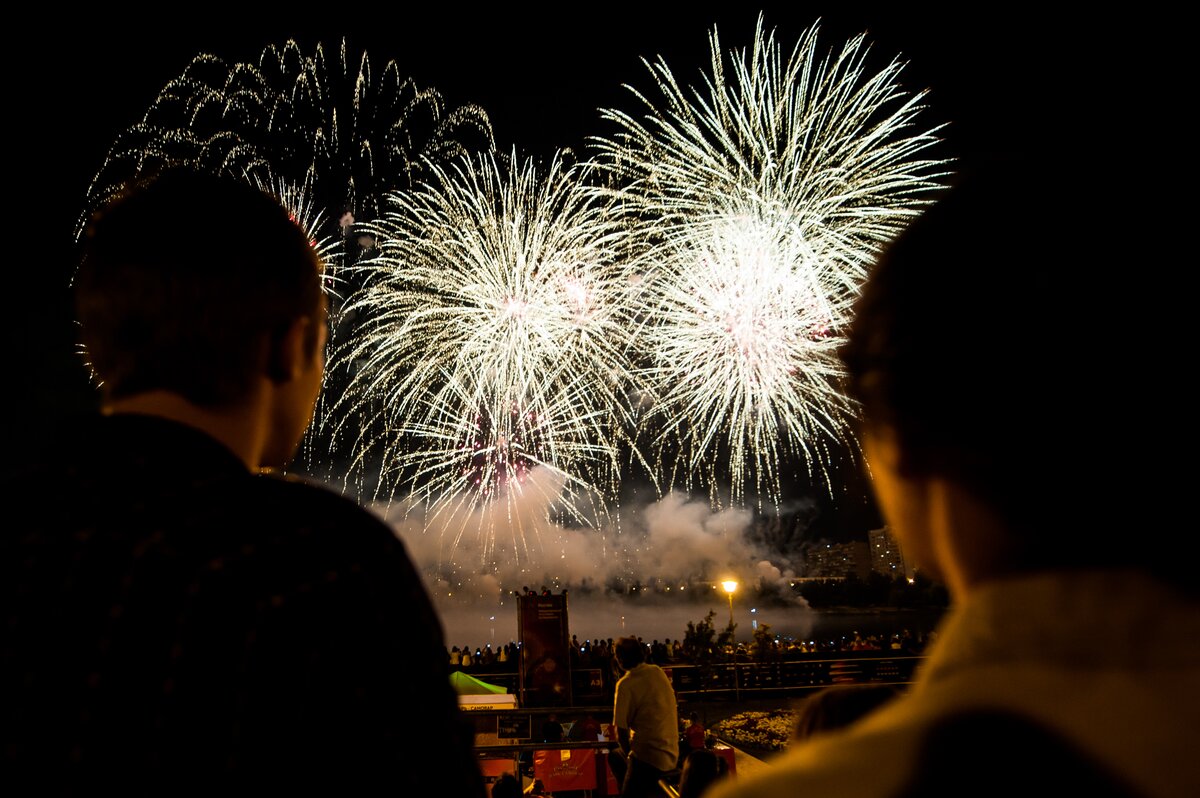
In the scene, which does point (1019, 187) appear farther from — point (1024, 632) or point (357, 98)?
point (357, 98)

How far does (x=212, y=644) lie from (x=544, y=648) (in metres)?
16.6

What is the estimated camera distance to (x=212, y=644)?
0.96 meters

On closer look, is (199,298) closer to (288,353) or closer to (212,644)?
(288,353)

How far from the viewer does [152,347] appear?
1.22 meters

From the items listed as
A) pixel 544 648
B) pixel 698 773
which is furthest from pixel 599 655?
pixel 698 773

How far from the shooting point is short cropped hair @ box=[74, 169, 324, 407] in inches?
48.2

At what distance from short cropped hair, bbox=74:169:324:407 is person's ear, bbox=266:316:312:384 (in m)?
0.01

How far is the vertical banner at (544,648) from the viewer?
16.5 metres

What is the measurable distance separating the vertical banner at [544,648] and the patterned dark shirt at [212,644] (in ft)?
52.5

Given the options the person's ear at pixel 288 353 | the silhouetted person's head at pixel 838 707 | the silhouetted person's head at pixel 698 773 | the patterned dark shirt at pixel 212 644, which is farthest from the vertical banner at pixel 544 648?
the patterned dark shirt at pixel 212 644

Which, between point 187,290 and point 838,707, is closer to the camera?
point 187,290

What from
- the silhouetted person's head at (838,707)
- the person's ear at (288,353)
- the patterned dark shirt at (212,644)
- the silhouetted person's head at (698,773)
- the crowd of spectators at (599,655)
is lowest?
the crowd of spectators at (599,655)

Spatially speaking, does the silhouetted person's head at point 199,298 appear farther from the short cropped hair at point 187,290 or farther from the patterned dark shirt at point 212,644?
the patterned dark shirt at point 212,644

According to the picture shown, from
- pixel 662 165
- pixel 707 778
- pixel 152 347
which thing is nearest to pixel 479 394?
Result: pixel 662 165
